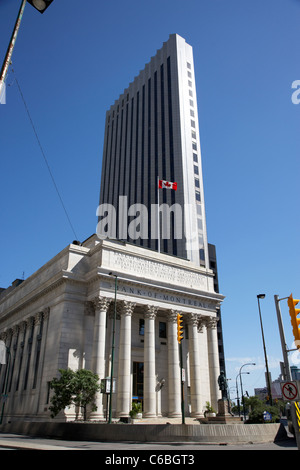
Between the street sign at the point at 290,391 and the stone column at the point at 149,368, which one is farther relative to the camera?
the stone column at the point at 149,368

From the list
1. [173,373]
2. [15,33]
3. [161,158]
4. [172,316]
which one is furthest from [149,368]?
[161,158]

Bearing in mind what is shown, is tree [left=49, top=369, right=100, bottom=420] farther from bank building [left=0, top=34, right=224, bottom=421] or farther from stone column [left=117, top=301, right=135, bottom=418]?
stone column [left=117, top=301, right=135, bottom=418]

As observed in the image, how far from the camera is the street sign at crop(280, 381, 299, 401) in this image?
39.0 feet

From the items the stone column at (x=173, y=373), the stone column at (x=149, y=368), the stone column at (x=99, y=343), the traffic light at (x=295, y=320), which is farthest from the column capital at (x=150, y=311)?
the traffic light at (x=295, y=320)

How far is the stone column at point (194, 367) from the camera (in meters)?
42.6

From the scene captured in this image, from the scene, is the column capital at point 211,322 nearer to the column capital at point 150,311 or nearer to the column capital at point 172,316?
the column capital at point 172,316

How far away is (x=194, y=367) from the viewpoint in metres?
44.1

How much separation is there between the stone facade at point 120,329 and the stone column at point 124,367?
0.33 ft

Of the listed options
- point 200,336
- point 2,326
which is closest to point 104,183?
point 2,326

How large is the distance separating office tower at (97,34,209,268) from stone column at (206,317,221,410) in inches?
1323

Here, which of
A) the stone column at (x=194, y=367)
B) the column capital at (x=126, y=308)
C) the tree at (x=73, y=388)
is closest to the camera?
the tree at (x=73, y=388)

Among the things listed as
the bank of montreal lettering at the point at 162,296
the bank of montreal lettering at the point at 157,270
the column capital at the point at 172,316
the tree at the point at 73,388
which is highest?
the bank of montreal lettering at the point at 157,270

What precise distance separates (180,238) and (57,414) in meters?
53.1
